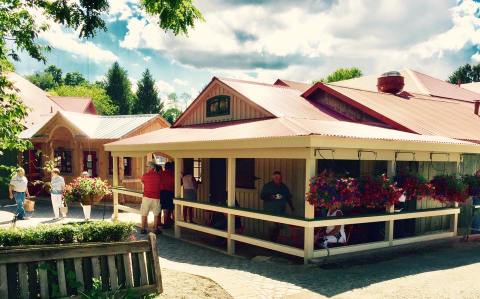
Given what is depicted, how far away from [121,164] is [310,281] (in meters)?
13.0

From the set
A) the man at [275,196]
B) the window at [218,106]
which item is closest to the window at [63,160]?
the window at [218,106]

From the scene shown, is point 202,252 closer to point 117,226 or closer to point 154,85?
point 117,226

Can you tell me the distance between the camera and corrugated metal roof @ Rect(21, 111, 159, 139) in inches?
701

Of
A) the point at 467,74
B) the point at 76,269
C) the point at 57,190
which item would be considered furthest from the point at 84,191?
the point at 467,74

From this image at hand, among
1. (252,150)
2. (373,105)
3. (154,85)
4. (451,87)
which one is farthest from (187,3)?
(154,85)

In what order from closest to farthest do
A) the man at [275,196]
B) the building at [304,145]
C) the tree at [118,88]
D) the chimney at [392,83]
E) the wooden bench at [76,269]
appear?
the wooden bench at [76,269], the building at [304,145], the man at [275,196], the chimney at [392,83], the tree at [118,88]

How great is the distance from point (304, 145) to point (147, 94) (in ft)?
181

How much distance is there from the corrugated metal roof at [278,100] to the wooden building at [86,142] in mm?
6844

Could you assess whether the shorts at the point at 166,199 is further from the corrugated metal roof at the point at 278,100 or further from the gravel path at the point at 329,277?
the corrugated metal roof at the point at 278,100

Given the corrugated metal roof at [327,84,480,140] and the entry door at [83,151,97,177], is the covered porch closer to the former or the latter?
the corrugated metal roof at [327,84,480,140]

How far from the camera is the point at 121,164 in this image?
58.7ft

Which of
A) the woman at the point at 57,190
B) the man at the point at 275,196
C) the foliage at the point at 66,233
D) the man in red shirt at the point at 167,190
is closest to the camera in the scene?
the foliage at the point at 66,233

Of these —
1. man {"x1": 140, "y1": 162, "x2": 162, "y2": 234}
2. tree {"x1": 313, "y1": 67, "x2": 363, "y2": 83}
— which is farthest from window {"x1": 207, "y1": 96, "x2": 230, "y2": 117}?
tree {"x1": 313, "y1": 67, "x2": 363, "y2": 83}

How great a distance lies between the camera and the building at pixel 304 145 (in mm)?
8047
